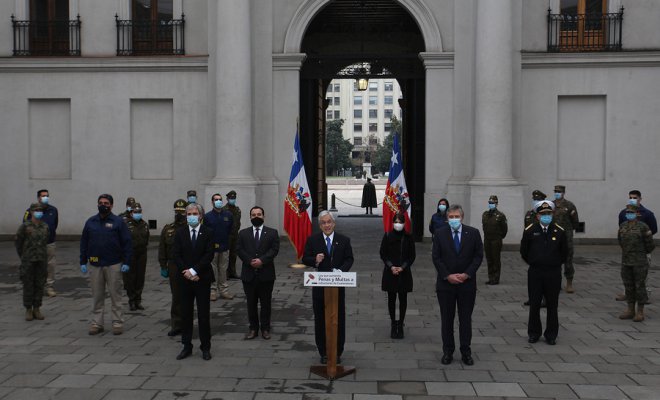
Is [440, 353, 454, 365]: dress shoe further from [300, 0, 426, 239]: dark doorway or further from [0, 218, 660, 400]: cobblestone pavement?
[300, 0, 426, 239]: dark doorway

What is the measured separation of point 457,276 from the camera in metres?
7.39

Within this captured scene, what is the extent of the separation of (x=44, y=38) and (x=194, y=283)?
15311 mm

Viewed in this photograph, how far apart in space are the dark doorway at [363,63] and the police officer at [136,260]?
10.6 meters

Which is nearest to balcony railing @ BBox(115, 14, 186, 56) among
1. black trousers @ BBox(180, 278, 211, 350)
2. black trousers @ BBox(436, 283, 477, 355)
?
black trousers @ BBox(180, 278, 211, 350)

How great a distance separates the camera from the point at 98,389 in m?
6.51

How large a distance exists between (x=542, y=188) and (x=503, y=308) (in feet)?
30.1

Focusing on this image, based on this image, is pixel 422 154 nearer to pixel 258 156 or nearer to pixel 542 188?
pixel 542 188

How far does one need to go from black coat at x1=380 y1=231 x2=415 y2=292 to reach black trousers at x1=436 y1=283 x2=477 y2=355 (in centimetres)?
105

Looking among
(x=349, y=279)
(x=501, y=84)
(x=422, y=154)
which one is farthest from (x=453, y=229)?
(x=422, y=154)

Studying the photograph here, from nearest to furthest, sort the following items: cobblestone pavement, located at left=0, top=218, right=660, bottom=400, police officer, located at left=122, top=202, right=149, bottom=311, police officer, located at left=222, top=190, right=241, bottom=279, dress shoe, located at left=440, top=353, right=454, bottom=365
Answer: cobblestone pavement, located at left=0, top=218, right=660, bottom=400, dress shoe, located at left=440, top=353, right=454, bottom=365, police officer, located at left=122, top=202, right=149, bottom=311, police officer, located at left=222, top=190, right=241, bottom=279

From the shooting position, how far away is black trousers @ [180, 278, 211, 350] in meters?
7.63

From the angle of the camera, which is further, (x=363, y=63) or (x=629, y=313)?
(x=363, y=63)

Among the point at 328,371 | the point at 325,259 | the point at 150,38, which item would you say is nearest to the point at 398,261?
the point at 325,259

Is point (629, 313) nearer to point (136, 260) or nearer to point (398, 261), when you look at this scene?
point (398, 261)
